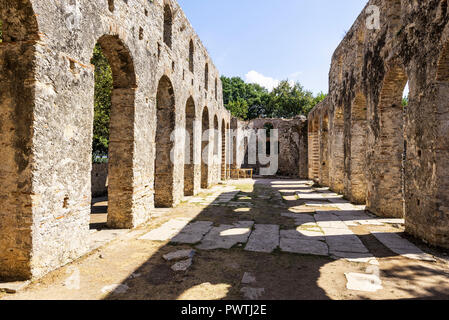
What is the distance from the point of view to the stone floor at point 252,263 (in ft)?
10.4

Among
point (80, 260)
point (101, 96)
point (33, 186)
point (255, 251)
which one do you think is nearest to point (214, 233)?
point (255, 251)

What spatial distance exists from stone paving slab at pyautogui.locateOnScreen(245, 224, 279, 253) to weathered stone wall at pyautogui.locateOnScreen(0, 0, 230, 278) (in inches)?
105

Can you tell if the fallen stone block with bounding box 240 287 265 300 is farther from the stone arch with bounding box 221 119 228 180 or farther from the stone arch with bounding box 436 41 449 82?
the stone arch with bounding box 221 119 228 180

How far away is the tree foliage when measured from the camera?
121 feet

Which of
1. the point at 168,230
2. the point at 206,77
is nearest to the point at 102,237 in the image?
the point at 168,230

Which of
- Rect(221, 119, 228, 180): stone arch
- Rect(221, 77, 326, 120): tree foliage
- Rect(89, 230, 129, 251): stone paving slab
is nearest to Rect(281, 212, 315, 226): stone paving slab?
Rect(89, 230, 129, 251): stone paving slab

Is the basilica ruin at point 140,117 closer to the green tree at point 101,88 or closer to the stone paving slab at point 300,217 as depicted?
the stone paving slab at point 300,217


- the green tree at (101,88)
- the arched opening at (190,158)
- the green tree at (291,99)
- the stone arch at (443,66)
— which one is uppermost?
the green tree at (291,99)

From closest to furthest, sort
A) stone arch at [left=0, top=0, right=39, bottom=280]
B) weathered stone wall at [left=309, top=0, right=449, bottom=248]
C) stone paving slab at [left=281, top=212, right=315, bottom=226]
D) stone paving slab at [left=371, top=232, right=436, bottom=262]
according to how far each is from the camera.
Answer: stone arch at [left=0, top=0, right=39, bottom=280], stone paving slab at [left=371, top=232, right=436, bottom=262], weathered stone wall at [left=309, top=0, right=449, bottom=248], stone paving slab at [left=281, top=212, right=315, bottom=226]

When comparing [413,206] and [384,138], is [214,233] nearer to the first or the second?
[413,206]

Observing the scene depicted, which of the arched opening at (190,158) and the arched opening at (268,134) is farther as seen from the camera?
the arched opening at (268,134)

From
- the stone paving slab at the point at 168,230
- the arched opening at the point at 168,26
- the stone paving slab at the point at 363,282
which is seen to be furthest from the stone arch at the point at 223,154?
the stone paving slab at the point at 363,282

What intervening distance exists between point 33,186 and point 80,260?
140 centimetres

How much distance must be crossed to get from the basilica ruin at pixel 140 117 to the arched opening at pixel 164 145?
34mm
